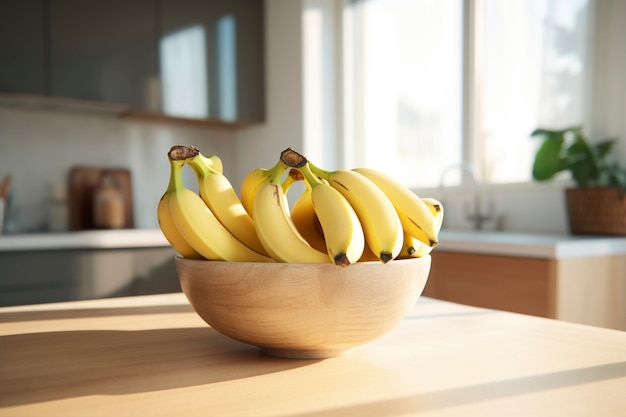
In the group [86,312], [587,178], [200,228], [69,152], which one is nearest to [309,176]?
[200,228]

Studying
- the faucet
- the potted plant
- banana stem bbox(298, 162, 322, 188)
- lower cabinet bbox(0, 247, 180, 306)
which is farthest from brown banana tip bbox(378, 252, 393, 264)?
lower cabinet bbox(0, 247, 180, 306)

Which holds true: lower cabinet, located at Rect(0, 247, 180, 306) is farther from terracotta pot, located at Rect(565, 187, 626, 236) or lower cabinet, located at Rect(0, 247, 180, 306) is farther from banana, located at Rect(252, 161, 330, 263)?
banana, located at Rect(252, 161, 330, 263)

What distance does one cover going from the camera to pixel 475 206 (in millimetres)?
2662

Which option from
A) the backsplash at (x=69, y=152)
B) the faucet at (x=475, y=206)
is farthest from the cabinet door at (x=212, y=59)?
the faucet at (x=475, y=206)

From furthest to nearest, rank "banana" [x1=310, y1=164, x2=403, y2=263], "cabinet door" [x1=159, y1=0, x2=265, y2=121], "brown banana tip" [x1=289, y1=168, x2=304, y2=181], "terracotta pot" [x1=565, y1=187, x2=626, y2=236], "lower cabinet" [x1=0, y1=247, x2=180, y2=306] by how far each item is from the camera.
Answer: "cabinet door" [x1=159, y1=0, x2=265, y2=121] → "lower cabinet" [x1=0, y1=247, x2=180, y2=306] → "terracotta pot" [x1=565, y1=187, x2=626, y2=236] → "brown banana tip" [x1=289, y1=168, x2=304, y2=181] → "banana" [x1=310, y1=164, x2=403, y2=263]

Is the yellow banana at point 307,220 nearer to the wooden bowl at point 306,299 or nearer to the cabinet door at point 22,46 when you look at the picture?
the wooden bowl at point 306,299

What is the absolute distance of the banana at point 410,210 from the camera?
63cm

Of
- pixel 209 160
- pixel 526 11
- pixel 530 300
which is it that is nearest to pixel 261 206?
pixel 209 160

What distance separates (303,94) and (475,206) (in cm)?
124

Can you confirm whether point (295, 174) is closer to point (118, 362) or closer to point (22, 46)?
point (118, 362)

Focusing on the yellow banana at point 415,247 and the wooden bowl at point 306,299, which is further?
the yellow banana at point 415,247

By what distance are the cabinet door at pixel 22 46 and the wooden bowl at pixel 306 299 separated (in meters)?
2.46

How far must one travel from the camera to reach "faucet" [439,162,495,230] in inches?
102

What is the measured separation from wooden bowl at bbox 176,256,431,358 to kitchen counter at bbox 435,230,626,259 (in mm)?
1284
